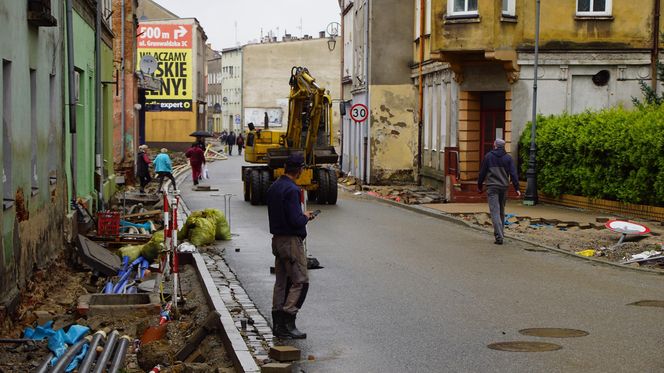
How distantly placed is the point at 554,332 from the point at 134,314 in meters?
4.63

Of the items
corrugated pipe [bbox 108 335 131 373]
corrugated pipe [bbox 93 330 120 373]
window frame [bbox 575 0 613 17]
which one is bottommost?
corrugated pipe [bbox 108 335 131 373]

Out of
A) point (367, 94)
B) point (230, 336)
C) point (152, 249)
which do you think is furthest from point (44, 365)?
point (367, 94)

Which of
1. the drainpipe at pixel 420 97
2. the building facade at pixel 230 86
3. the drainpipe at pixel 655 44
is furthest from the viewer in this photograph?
the building facade at pixel 230 86

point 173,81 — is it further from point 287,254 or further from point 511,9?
point 287,254

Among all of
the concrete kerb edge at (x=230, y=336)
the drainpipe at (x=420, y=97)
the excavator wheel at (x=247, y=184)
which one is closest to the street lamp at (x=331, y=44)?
the drainpipe at (x=420, y=97)

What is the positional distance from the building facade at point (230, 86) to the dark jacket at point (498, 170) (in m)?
123

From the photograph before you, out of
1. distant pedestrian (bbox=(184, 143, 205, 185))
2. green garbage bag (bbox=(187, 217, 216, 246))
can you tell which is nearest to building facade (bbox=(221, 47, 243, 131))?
distant pedestrian (bbox=(184, 143, 205, 185))

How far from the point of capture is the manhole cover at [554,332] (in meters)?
10.7

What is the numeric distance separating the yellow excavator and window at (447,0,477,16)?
3.98 meters

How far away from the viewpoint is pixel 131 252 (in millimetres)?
18297

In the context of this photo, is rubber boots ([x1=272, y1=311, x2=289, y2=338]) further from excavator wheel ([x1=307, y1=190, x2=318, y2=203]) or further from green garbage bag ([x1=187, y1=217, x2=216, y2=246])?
excavator wheel ([x1=307, y1=190, x2=318, y2=203])

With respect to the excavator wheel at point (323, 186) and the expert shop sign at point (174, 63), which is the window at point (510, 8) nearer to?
the excavator wheel at point (323, 186)

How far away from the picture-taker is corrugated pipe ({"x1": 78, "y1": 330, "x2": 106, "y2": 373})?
9.43 metres

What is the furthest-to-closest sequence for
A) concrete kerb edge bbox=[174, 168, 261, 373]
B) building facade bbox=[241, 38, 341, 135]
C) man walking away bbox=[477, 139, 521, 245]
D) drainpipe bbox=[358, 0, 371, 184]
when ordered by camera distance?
1. building facade bbox=[241, 38, 341, 135]
2. drainpipe bbox=[358, 0, 371, 184]
3. man walking away bbox=[477, 139, 521, 245]
4. concrete kerb edge bbox=[174, 168, 261, 373]
